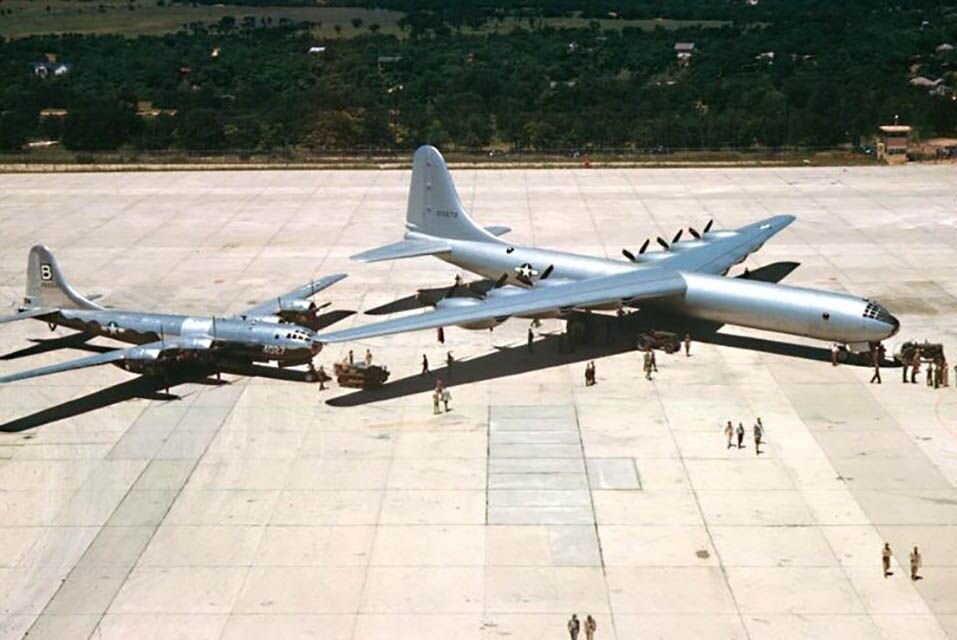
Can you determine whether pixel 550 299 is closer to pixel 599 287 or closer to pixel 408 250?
pixel 599 287

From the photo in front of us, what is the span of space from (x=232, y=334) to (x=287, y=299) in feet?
24.5

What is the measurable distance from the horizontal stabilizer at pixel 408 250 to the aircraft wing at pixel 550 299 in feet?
26.6

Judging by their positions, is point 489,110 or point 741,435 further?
point 489,110

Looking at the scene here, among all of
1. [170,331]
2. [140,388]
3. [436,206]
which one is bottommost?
[140,388]

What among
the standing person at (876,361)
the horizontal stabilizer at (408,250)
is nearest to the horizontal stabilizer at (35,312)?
the horizontal stabilizer at (408,250)

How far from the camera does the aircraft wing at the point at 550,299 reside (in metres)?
54.0

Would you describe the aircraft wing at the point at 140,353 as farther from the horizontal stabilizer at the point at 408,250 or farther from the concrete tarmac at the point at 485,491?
the horizontal stabilizer at the point at 408,250

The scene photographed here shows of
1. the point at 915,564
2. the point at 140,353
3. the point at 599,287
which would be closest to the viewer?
the point at 915,564

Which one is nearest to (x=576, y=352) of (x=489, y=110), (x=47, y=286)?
(x=47, y=286)

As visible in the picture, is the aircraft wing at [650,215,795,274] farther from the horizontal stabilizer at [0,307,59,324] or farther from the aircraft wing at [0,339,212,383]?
the horizontal stabilizer at [0,307,59,324]

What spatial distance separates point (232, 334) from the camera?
5528 cm

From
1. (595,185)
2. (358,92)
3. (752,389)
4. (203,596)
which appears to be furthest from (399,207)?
(358,92)

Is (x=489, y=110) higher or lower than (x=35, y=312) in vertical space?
higher

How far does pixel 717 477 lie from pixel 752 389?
9.58m
